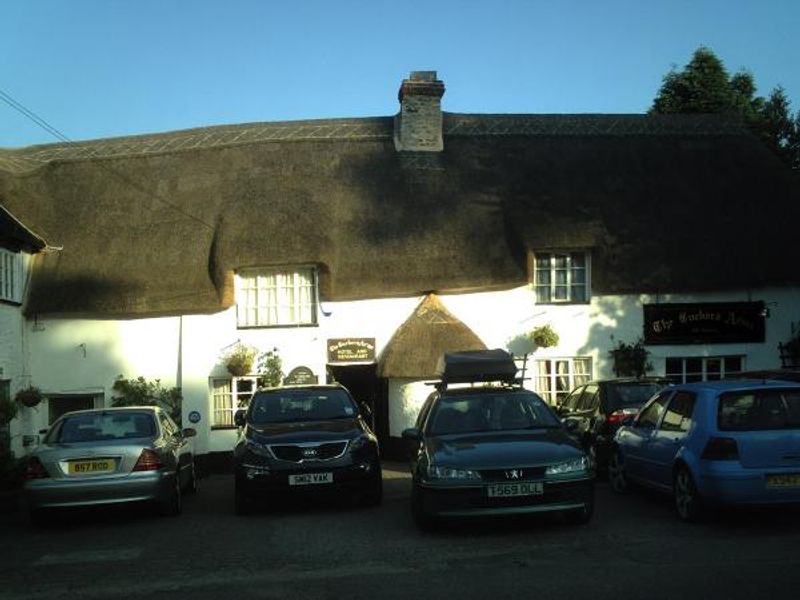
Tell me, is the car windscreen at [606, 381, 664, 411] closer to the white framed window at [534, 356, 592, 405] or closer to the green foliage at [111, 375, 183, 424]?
the white framed window at [534, 356, 592, 405]

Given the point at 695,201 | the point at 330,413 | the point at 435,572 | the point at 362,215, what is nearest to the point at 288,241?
the point at 362,215

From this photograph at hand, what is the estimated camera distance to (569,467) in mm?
9414

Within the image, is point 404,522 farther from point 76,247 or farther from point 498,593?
point 76,247

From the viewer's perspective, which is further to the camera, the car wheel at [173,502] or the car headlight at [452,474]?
the car wheel at [173,502]

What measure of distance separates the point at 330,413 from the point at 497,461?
172 inches

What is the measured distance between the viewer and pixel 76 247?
2158cm

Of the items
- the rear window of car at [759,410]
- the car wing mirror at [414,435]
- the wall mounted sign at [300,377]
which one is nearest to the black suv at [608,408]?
the car wing mirror at [414,435]

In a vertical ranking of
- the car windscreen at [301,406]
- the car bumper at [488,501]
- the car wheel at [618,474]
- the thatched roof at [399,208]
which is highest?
the thatched roof at [399,208]

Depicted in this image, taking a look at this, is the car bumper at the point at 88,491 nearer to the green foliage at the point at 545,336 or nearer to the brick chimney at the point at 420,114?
the green foliage at the point at 545,336

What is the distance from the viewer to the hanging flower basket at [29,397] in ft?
64.5

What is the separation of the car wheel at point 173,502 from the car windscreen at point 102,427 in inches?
28.6

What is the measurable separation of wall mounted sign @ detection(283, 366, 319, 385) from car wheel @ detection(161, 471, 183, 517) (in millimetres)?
7619

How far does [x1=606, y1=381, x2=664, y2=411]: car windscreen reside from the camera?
14.2 metres

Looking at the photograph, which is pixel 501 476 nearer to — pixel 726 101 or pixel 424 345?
pixel 424 345
